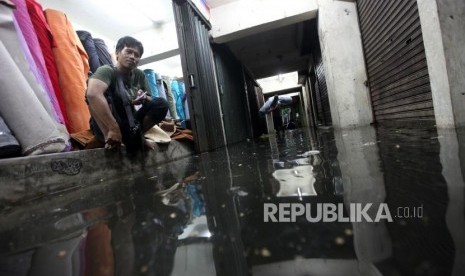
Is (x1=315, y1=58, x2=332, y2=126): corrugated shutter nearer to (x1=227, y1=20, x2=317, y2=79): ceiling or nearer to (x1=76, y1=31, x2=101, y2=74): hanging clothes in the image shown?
(x1=227, y1=20, x2=317, y2=79): ceiling

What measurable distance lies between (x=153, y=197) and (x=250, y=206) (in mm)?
503

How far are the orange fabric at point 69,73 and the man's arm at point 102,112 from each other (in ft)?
3.09

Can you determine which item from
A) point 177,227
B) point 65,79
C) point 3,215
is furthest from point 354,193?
point 65,79

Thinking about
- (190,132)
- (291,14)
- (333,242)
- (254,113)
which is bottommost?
(333,242)

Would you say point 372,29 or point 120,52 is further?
point 372,29

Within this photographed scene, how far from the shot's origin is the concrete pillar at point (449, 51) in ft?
6.41

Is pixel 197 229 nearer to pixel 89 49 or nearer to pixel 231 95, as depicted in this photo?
pixel 89 49

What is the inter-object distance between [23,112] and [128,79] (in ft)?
3.82

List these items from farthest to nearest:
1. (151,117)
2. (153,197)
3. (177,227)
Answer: (151,117) < (153,197) < (177,227)

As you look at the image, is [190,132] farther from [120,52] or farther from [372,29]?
[372,29]

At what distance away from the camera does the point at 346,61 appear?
14.4ft

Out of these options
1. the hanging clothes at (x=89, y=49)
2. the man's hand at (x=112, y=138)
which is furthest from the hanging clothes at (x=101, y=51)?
the man's hand at (x=112, y=138)

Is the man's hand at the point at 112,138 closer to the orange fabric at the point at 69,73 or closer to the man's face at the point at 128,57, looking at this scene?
the man's face at the point at 128,57

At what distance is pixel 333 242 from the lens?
0.49 metres
